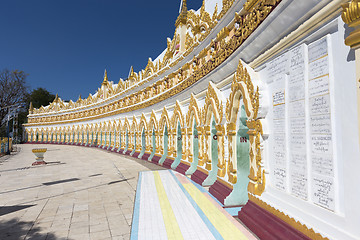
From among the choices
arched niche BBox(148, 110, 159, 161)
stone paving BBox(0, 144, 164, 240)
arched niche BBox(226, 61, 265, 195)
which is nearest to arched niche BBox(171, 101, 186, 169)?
stone paving BBox(0, 144, 164, 240)

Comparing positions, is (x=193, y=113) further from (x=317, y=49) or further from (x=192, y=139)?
(x=317, y=49)

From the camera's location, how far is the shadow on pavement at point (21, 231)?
4219 mm

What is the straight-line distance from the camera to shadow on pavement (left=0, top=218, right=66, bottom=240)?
4219mm

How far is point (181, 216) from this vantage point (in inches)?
210

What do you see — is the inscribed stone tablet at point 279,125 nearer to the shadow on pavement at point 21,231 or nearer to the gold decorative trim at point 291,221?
the gold decorative trim at point 291,221

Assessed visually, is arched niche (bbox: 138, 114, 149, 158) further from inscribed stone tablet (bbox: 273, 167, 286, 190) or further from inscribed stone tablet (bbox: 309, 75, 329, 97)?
inscribed stone tablet (bbox: 309, 75, 329, 97)

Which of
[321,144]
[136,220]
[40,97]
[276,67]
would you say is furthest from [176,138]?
[40,97]

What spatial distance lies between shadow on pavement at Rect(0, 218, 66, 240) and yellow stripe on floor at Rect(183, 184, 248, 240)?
319 centimetres

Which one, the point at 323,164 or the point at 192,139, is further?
the point at 192,139

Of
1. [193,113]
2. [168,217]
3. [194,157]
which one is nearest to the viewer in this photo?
[168,217]

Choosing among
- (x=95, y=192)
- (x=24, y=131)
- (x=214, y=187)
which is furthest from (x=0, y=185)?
(x=24, y=131)

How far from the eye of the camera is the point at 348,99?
105 inches

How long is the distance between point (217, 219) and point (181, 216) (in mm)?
878

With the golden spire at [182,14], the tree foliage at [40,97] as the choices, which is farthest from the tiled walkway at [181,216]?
the tree foliage at [40,97]
